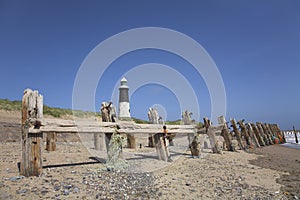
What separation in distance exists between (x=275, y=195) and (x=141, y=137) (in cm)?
1436

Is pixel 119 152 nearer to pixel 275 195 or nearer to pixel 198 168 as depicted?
pixel 198 168

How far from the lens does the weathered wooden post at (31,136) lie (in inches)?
189

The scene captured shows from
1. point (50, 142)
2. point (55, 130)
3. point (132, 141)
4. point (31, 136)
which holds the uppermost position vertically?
point (55, 130)

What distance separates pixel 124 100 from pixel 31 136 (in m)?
19.8

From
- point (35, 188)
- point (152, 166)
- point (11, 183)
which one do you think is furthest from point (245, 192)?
point (11, 183)

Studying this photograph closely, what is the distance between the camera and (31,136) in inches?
192

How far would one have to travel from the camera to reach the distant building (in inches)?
934

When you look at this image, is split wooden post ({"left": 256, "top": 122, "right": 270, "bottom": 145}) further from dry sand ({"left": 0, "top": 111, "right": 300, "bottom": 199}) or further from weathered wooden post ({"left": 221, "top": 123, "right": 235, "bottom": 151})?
dry sand ({"left": 0, "top": 111, "right": 300, "bottom": 199})

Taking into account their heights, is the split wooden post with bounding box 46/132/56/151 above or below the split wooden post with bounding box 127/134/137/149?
above

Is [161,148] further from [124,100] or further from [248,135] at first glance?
[124,100]

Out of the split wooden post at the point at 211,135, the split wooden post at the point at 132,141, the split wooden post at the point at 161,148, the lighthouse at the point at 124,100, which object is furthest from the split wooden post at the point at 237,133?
the lighthouse at the point at 124,100

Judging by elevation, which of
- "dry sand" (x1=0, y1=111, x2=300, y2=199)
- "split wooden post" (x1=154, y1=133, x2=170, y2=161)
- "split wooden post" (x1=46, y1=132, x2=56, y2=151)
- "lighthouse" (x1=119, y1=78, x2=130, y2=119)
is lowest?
"dry sand" (x1=0, y1=111, x2=300, y2=199)

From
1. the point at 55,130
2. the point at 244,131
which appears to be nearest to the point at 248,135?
the point at 244,131

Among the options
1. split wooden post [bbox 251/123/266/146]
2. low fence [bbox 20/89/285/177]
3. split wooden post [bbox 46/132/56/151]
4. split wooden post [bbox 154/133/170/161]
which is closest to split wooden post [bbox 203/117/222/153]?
low fence [bbox 20/89/285/177]
